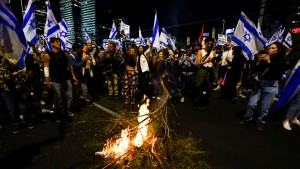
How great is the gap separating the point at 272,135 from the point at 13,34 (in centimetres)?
615

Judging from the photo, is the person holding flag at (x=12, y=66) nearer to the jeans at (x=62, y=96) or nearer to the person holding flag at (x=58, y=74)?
the person holding flag at (x=58, y=74)

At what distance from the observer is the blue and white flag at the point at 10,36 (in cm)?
277

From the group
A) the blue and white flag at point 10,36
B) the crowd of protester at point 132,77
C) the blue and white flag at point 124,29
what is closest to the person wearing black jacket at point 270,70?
the crowd of protester at point 132,77

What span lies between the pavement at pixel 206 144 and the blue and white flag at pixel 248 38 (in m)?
2.20

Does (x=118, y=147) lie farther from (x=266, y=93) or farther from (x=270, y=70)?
(x=270, y=70)

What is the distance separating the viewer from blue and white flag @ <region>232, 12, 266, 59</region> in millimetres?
5301

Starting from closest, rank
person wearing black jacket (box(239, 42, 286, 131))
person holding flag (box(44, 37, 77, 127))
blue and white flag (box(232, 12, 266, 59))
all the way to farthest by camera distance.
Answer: person wearing black jacket (box(239, 42, 286, 131)) < person holding flag (box(44, 37, 77, 127)) < blue and white flag (box(232, 12, 266, 59))

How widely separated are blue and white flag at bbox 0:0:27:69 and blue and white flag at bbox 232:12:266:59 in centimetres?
581

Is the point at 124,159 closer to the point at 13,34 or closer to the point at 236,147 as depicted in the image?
the point at 236,147

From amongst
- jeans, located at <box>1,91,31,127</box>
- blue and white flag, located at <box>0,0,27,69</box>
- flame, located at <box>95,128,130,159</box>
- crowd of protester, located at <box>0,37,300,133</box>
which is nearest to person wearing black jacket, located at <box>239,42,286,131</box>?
crowd of protester, located at <box>0,37,300,133</box>

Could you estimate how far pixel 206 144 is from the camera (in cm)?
393

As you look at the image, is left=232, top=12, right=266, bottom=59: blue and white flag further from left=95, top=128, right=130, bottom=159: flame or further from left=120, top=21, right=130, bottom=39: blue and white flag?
left=120, top=21, right=130, bottom=39: blue and white flag

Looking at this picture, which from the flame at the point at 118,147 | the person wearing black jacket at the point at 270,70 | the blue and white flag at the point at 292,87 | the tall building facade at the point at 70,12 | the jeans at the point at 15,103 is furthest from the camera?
the tall building facade at the point at 70,12

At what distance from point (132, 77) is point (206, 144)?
388cm
